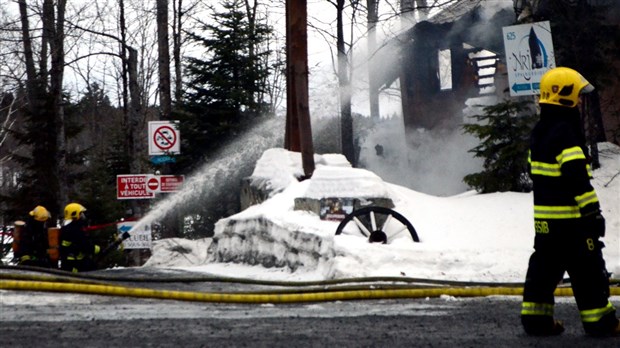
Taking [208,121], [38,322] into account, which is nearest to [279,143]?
[208,121]

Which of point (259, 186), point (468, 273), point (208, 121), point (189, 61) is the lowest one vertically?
point (468, 273)

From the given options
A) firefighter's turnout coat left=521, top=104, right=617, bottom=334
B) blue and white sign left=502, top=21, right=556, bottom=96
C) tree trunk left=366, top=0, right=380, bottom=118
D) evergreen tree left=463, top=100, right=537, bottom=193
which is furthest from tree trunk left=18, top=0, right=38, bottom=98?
firefighter's turnout coat left=521, top=104, right=617, bottom=334

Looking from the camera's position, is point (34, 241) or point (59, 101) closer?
point (34, 241)

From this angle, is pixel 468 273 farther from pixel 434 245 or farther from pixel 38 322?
pixel 38 322

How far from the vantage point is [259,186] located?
755 inches

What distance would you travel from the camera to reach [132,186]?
2014 cm

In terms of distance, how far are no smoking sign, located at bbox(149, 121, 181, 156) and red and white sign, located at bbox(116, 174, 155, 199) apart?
1123mm

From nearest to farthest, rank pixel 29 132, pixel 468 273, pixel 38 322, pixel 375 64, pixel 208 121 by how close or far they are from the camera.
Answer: pixel 38 322 < pixel 468 273 < pixel 208 121 < pixel 29 132 < pixel 375 64

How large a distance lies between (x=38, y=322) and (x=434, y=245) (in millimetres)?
6481

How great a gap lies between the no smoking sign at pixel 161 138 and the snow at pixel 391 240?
299 cm

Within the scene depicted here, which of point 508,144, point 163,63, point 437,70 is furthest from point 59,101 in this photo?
point 508,144

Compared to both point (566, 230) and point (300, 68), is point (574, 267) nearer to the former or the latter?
point (566, 230)

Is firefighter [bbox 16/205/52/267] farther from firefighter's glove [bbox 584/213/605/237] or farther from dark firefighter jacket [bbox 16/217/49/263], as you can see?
firefighter's glove [bbox 584/213/605/237]

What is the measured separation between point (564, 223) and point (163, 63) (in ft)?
70.2
